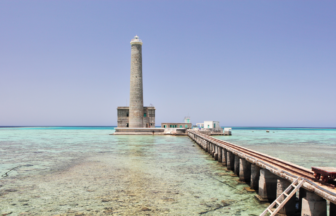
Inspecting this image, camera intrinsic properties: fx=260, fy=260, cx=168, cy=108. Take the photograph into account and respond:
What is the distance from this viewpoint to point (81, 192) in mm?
10859

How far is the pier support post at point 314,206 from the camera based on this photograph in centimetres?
647

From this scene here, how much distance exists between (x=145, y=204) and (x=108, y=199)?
1.56m

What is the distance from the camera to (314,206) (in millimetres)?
6508

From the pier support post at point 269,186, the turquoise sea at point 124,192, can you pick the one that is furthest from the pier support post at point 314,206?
the pier support post at point 269,186

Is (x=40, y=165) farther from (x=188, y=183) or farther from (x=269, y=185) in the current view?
(x=269, y=185)

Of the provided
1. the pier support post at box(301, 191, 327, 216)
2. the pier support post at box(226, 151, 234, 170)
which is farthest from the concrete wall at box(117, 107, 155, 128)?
the pier support post at box(301, 191, 327, 216)

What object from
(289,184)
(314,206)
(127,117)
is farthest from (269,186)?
(127,117)

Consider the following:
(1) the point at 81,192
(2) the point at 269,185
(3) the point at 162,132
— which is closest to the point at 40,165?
(1) the point at 81,192

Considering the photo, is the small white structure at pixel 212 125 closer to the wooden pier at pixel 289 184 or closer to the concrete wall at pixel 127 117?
the concrete wall at pixel 127 117

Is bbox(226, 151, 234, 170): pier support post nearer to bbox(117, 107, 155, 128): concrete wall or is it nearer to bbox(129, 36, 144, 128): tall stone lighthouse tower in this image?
bbox(129, 36, 144, 128): tall stone lighthouse tower

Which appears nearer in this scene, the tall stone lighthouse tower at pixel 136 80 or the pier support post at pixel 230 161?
the pier support post at pixel 230 161

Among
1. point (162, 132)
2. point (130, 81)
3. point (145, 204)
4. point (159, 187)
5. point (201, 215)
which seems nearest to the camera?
point (201, 215)

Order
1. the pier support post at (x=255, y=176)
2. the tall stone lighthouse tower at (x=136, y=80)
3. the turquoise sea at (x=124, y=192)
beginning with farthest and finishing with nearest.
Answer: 1. the tall stone lighthouse tower at (x=136, y=80)
2. the pier support post at (x=255, y=176)
3. the turquoise sea at (x=124, y=192)

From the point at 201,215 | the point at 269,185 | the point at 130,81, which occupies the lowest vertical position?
the point at 201,215
